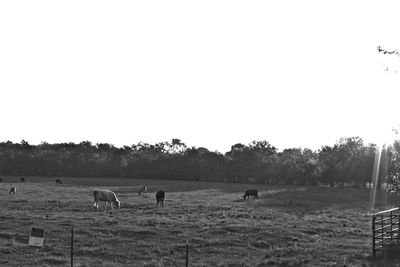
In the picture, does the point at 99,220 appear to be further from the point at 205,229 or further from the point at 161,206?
the point at 161,206

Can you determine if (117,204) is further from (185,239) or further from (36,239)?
(36,239)

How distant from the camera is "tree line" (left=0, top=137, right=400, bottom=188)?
11681 centimetres

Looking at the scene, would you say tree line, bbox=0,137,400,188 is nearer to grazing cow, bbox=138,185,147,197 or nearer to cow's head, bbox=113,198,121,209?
grazing cow, bbox=138,185,147,197

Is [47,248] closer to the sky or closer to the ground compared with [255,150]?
closer to the ground

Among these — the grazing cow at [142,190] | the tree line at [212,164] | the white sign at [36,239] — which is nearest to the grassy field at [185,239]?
the white sign at [36,239]

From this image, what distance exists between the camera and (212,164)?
451ft

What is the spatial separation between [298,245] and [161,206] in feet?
63.1

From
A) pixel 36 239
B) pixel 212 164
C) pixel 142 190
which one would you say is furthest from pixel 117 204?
pixel 212 164

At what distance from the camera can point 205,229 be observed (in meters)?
Result: 26.1

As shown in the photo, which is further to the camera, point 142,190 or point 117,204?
point 142,190

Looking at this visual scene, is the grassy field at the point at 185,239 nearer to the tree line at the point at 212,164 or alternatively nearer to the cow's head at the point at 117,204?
the cow's head at the point at 117,204

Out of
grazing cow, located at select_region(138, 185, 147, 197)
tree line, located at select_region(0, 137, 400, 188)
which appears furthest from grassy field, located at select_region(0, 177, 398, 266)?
tree line, located at select_region(0, 137, 400, 188)

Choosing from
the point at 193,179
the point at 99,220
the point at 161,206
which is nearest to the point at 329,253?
the point at 99,220

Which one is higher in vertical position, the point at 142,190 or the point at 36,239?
the point at 36,239
